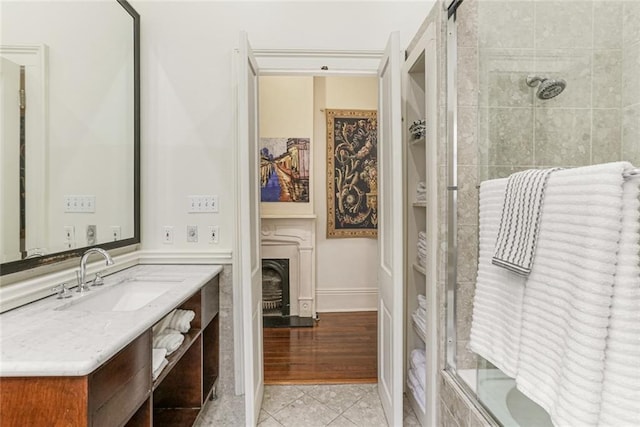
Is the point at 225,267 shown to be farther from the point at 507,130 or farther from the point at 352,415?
the point at 507,130

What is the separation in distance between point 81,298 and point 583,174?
1.91 metres

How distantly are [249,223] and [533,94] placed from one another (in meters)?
1.57

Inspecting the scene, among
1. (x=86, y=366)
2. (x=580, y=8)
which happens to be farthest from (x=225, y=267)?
(x=580, y=8)

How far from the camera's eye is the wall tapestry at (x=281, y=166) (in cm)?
368

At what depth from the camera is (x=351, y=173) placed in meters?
3.82

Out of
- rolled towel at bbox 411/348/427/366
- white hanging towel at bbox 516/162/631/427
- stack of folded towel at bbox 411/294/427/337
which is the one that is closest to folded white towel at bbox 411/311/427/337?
stack of folded towel at bbox 411/294/427/337

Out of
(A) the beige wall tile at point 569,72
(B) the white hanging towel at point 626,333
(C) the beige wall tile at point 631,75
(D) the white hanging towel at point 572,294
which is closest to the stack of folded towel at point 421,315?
(D) the white hanging towel at point 572,294

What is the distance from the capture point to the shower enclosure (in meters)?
1.60

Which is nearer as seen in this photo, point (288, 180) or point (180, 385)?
point (180, 385)

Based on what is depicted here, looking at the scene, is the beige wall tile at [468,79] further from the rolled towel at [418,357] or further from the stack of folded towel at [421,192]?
the rolled towel at [418,357]

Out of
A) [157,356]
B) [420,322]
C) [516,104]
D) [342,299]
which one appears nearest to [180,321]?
[157,356]

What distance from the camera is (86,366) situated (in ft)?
2.83

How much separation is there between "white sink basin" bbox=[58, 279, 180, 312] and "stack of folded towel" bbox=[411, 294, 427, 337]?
139 centimetres

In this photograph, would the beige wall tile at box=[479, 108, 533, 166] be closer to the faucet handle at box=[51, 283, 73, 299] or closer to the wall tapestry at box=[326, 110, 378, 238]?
the faucet handle at box=[51, 283, 73, 299]
